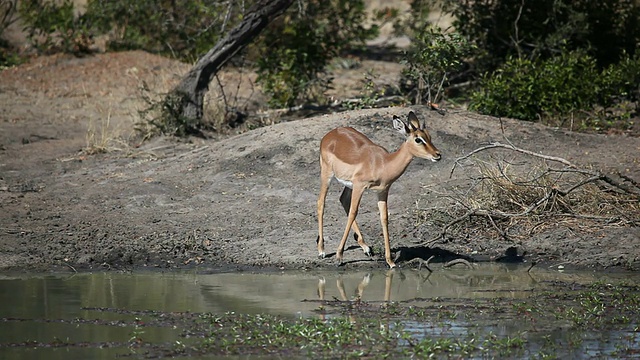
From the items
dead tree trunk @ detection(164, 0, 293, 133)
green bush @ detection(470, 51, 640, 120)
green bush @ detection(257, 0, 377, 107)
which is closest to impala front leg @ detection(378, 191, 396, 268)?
green bush @ detection(470, 51, 640, 120)

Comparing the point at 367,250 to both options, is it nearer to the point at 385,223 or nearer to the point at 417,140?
the point at 385,223

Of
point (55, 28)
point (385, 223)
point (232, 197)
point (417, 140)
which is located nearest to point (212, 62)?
point (232, 197)

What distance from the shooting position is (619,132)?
47.4 feet

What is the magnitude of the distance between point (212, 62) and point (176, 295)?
22.7 feet

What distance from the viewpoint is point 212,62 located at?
1493 centimetres

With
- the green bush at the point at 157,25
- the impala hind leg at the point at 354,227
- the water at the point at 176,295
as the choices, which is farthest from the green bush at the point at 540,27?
the water at the point at 176,295

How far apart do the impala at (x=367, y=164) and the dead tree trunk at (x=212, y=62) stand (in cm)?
502

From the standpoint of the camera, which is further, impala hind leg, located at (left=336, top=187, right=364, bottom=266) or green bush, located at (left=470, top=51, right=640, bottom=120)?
green bush, located at (left=470, top=51, right=640, bottom=120)

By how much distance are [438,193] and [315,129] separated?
2.60 m

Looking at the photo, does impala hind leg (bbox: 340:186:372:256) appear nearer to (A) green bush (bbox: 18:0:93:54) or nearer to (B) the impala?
(B) the impala

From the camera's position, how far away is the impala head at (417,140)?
9250mm

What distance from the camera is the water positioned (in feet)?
23.3


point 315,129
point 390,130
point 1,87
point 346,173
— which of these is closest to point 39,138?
point 1,87

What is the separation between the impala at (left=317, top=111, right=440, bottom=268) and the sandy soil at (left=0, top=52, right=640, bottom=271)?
45 cm
